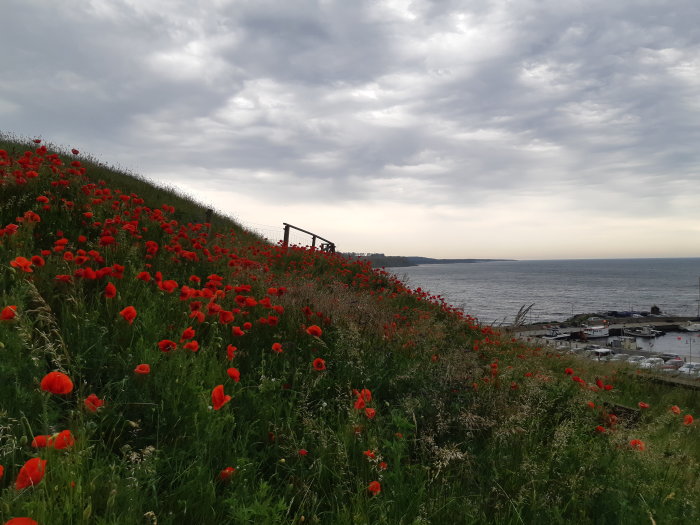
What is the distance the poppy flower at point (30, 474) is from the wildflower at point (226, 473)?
0.86 meters

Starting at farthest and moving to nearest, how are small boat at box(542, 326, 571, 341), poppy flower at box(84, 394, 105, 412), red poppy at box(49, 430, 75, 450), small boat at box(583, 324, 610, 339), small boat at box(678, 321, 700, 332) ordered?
small boat at box(678, 321, 700, 332), small boat at box(583, 324, 610, 339), small boat at box(542, 326, 571, 341), poppy flower at box(84, 394, 105, 412), red poppy at box(49, 430, 75, 450)

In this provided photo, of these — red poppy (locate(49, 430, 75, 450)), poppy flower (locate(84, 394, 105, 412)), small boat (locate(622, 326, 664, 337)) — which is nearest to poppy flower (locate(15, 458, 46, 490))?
red poppy (locate(49, 430, 75, 450))

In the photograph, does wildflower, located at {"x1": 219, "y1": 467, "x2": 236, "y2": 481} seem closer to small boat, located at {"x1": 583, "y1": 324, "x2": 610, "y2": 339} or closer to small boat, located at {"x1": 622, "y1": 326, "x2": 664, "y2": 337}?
small boat, located at {"x1": 583, "y1": 324, "x2": 610, "y2": 339}

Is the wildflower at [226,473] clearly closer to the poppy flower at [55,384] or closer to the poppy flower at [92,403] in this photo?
the poppy flower at [92,403]

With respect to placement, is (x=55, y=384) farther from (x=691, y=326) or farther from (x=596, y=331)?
(x=691, y=326)

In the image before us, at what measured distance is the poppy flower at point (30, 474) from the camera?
5.10ft

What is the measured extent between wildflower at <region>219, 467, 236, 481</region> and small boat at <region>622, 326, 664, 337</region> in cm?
5539

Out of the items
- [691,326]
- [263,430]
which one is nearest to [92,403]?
[263,430]

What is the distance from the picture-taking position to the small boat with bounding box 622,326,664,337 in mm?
48756

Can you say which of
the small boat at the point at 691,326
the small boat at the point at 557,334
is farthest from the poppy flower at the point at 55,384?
the small boat at the point at 691,326

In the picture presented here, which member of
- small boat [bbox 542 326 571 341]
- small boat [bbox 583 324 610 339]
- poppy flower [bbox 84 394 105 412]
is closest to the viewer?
poppy flower [bbox 84 394 105 412]

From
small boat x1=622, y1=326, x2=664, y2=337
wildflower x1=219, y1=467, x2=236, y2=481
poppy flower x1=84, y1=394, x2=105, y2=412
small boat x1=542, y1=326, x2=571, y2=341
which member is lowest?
small boat x1=622, y1=326, x2=664, y2=337

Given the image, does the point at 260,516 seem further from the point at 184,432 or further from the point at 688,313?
the point at 688,313

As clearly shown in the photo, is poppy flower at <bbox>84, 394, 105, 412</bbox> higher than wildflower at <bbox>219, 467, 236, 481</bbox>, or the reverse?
poppy flower at <bbox>84, 394, 105, 412</bbox>
